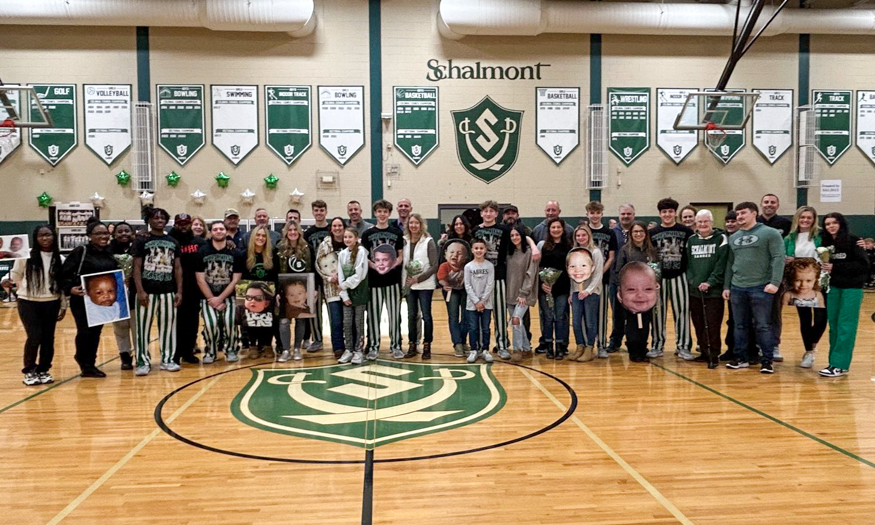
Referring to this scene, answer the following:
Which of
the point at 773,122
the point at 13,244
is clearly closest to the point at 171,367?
the point at 13,244

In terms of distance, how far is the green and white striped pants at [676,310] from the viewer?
6.49 meters

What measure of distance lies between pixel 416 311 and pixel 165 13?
30.7 feet

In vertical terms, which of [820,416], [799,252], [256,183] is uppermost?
[256,183]

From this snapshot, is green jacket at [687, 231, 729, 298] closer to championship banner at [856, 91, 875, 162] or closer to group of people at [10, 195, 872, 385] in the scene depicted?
group of people at [10, 195, 872, 385]

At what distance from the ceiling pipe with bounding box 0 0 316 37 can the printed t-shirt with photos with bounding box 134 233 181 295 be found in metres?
7.69

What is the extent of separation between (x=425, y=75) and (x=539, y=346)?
322 inches

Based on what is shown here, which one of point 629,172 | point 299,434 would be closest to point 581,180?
point 629,172

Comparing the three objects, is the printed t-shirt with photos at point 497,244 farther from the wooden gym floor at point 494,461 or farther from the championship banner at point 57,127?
the championship banner at point 57,127

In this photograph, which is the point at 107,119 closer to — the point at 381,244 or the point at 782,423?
the point at 381,244

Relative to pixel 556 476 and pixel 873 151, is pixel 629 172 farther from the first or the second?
pixel 556 476

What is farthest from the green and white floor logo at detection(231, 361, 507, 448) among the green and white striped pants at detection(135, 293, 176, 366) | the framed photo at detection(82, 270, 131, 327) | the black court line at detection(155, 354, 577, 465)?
the framed photo at detection(82, 270, 131, 327)

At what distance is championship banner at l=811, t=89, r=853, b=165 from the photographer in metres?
13.8

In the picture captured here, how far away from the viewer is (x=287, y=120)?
1291 cm

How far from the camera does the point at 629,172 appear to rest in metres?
13.6
